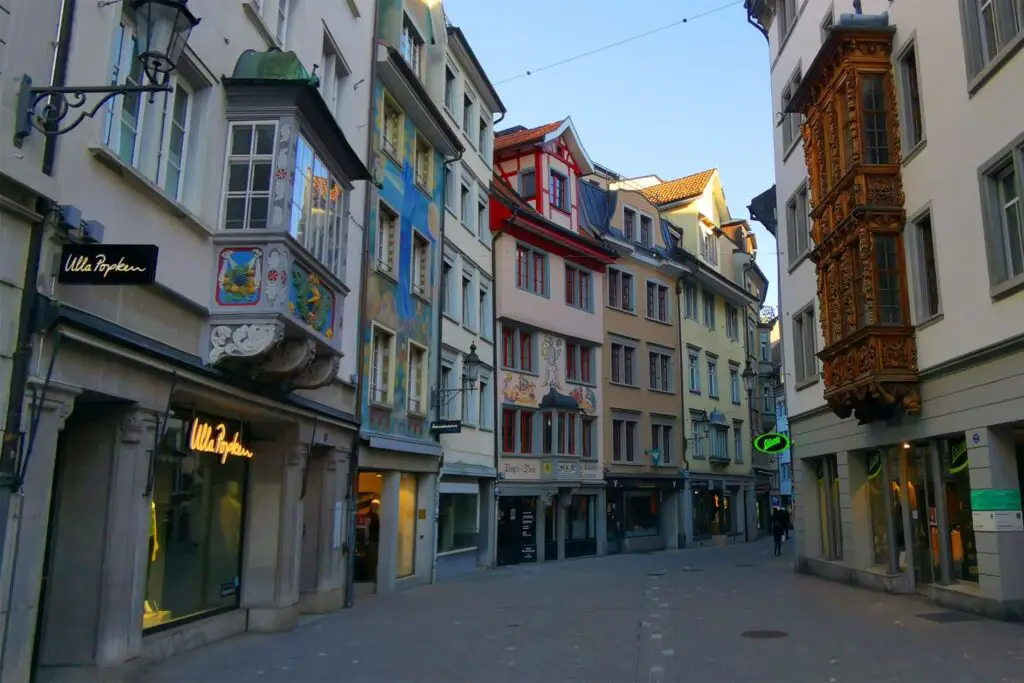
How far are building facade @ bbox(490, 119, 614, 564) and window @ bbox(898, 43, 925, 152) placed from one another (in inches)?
583

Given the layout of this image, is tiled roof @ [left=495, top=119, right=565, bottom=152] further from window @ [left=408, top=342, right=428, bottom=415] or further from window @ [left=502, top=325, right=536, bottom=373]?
window @ [left=408, top=342, right=428, bottom=415]

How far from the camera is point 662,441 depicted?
3922 cm

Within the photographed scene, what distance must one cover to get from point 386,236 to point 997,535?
44.6ft

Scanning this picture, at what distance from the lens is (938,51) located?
15883mm

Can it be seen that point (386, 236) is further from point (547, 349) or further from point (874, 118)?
point (547, 349)

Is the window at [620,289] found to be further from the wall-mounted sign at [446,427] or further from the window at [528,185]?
the wall-mounted sign at [446,427]

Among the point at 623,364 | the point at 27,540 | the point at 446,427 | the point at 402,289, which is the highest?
the point at 623,364

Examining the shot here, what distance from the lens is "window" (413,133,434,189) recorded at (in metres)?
23.0

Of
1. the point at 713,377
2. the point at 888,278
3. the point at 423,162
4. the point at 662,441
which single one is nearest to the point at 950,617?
the point at 888,278

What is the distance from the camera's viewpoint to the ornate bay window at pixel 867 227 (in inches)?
674

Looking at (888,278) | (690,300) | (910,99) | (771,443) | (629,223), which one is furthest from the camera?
(690,300)

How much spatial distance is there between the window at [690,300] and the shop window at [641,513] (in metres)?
8.78

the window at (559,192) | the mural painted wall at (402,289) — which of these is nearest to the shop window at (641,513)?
the window at (559,192)

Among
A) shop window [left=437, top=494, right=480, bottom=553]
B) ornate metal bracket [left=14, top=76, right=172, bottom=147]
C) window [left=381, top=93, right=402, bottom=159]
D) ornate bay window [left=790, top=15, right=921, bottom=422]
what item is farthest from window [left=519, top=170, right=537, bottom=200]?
ornate metal bracket [left=14, top=76, right=172, bottom=147]
